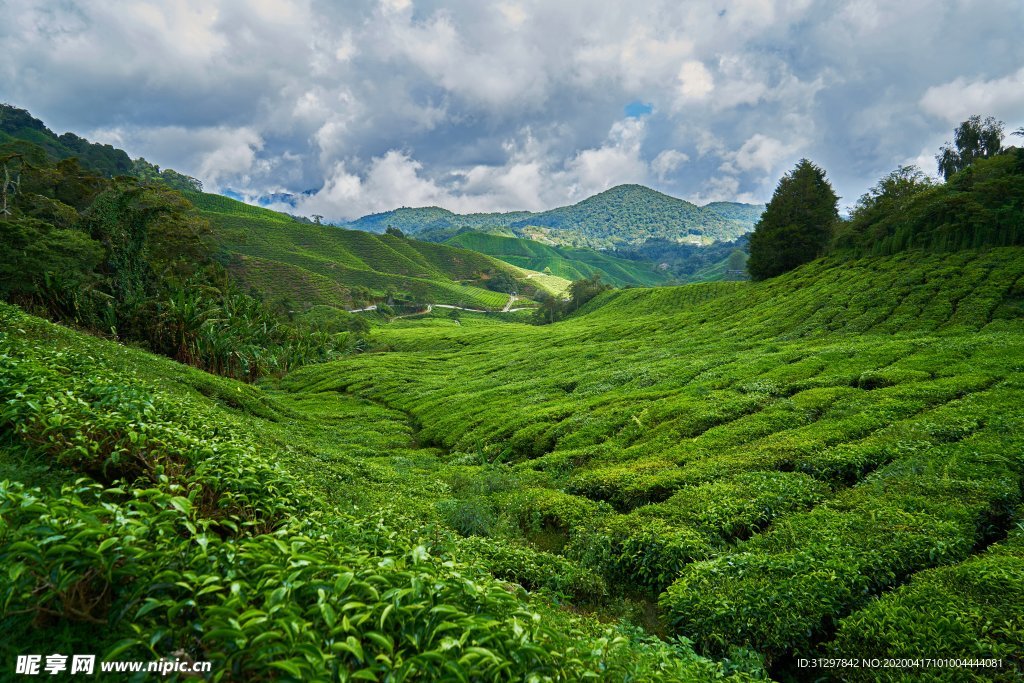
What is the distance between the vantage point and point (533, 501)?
15.7 m

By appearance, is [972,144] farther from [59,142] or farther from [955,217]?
[59,142]

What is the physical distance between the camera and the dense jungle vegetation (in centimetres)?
395

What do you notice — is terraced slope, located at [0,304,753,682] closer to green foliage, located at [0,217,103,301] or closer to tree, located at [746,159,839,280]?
green foliage, located at [0,217,103,301]

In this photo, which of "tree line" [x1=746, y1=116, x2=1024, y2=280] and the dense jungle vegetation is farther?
"tree line" [x1=746, y1=116, x2=1024, y2=280]

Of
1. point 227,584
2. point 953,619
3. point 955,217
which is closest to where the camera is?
point 227,584

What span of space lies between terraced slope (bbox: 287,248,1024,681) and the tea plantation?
0.29ft

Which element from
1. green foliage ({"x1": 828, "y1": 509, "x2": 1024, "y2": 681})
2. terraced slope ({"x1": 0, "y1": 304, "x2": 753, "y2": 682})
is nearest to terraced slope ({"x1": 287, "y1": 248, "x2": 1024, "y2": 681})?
green foliage ({"x1": 828, "y1": 509, "x2": 1024, "y2": 681})

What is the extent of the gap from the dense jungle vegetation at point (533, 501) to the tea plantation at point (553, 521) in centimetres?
5

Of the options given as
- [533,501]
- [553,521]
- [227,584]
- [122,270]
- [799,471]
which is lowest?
[553,521]

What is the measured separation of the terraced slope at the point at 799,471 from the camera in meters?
8.67

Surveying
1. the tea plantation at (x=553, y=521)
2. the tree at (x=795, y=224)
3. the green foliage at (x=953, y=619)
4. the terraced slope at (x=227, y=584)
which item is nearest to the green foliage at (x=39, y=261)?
the tea plantation at (x=553, y=521)

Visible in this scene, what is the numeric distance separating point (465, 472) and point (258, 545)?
16.4 m

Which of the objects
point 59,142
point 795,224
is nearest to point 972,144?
point 795,224

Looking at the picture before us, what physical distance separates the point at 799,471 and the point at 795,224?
67.8m
